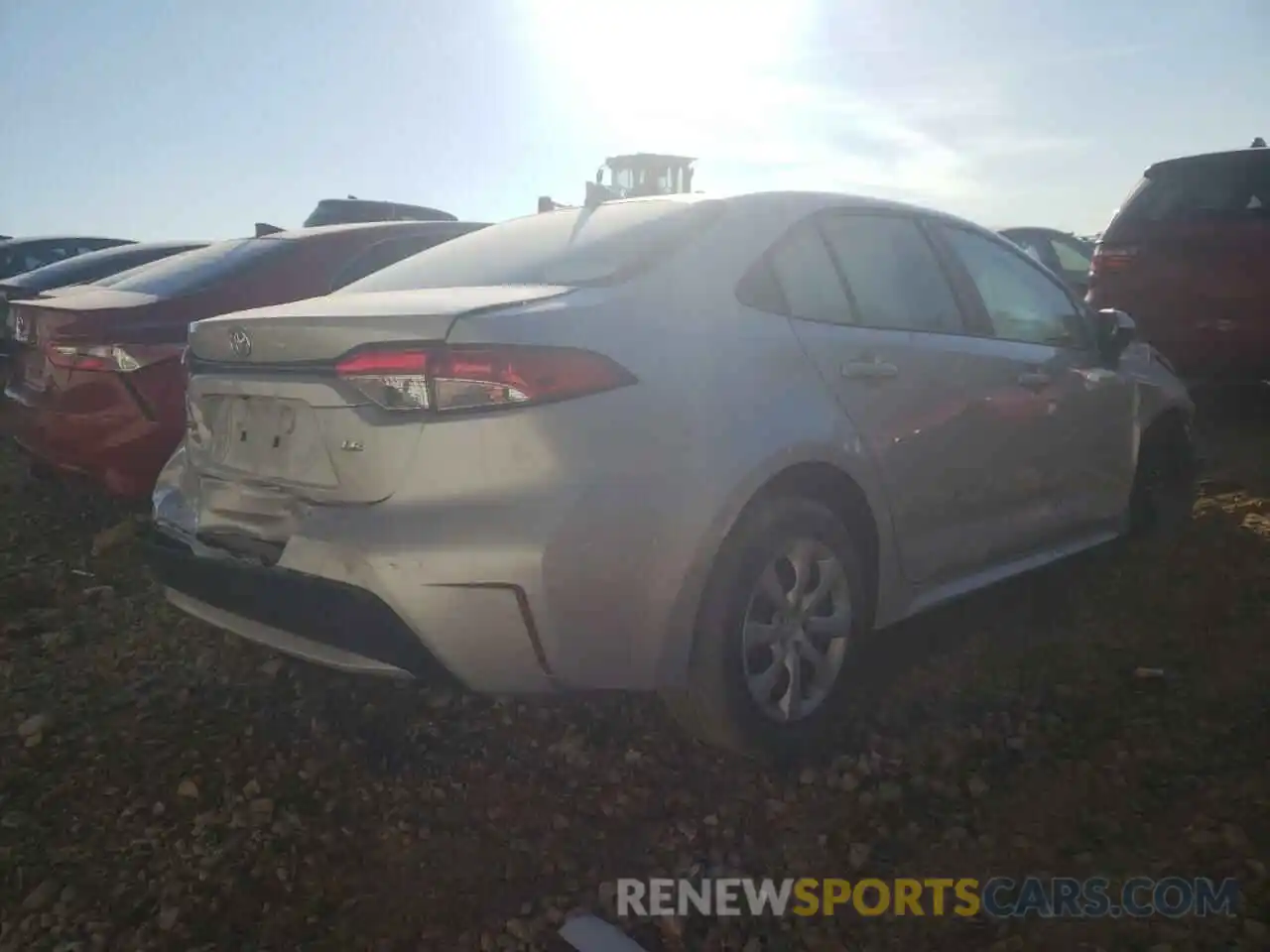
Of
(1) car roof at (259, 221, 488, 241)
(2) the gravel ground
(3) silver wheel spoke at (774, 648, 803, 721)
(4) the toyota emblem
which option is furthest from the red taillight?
(4) the toyota emblem

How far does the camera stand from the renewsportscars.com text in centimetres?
221

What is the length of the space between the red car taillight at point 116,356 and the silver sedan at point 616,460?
1251 mm

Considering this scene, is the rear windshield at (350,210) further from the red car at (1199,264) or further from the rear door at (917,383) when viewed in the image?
the rear door at (917,383)

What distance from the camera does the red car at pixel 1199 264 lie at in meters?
6.25

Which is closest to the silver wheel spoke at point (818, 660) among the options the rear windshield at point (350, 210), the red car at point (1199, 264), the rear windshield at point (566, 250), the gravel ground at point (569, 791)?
the gravel ground at point (569, 791)

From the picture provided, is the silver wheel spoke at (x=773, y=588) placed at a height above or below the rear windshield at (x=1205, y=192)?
below

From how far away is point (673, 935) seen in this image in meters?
2.19

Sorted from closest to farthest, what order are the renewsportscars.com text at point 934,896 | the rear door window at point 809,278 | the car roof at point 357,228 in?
the renewsportscars.com text at point 934,896 < the rear door window at point 809,278 < the car roof at point 357,228

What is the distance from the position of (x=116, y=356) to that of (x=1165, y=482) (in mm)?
4356

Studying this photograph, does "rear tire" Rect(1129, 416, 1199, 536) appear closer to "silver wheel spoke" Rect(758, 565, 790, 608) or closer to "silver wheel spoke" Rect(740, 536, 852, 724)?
"silver wheel spoke" Rect(740, 536, 852, 724)

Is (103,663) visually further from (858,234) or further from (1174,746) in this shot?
(1174,746)

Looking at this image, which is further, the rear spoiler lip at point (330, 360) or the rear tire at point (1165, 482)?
the rear tire at point (1165, 482)

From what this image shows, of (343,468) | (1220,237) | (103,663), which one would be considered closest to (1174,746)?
(343,468)

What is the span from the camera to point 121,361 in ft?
13.3
